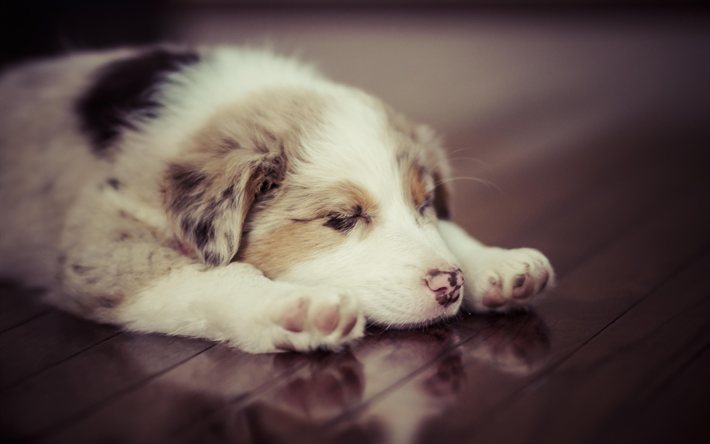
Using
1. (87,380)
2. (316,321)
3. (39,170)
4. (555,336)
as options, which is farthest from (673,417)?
(39,170)

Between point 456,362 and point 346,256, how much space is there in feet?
1.64

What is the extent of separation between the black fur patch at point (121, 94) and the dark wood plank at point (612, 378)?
1.68m

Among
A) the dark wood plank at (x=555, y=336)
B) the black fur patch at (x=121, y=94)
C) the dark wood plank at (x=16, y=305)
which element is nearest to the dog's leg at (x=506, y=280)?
the dark wood plank at (x=555, y=336)

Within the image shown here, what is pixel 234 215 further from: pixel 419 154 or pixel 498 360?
pixel 498 360

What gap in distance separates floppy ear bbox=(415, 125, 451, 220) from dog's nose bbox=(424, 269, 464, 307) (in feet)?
2.24

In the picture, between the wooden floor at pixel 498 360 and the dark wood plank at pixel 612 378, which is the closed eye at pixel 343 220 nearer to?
A: the wooden floor at pixel 498 360

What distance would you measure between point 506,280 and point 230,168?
979 millimetres

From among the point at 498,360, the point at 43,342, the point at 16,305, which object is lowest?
the point at 16,305

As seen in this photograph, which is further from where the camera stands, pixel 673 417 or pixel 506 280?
pixel 506 280

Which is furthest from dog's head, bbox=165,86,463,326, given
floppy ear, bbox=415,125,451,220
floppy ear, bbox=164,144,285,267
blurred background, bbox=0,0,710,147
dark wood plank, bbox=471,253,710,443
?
blurred background, bbox=0,0,710,147

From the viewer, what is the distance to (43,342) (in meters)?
1.87

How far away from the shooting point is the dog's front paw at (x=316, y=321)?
1.61 m

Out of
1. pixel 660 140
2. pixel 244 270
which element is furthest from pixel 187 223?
pixel 660 140

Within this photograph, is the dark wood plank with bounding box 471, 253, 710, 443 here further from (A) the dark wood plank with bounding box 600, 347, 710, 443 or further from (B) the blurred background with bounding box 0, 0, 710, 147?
(B) the blurred background with bounding box 0, 0, 710, 147
